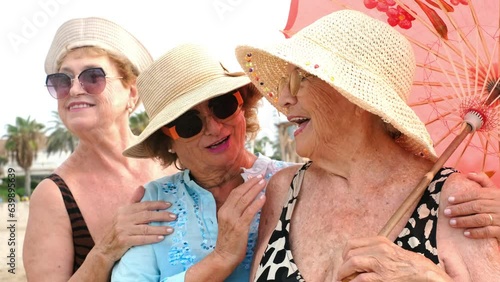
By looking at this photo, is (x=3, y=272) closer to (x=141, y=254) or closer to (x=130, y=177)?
(x=130, y=177)

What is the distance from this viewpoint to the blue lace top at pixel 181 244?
9.37 ft

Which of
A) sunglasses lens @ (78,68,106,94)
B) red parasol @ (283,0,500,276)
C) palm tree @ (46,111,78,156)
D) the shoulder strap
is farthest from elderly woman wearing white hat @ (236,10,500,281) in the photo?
palm tree @ (46,111,78,156)

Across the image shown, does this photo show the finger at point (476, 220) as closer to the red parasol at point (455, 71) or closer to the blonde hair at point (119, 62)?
the red parasol at point (455, 71)

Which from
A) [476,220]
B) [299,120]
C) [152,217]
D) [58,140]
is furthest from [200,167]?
[58,140]

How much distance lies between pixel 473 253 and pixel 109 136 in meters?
2.38

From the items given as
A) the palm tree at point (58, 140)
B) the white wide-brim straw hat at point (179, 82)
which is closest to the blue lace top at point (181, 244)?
the white wide-brim straw hat at point (179, 82)

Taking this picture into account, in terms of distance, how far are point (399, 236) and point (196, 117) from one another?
1.12 metres

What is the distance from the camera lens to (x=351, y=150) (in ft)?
8.13

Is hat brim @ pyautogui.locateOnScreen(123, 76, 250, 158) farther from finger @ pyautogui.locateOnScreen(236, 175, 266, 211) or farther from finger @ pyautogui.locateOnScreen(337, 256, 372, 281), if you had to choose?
finger @ pyautogui.locateOnScreen(337, 256, 372, 281)

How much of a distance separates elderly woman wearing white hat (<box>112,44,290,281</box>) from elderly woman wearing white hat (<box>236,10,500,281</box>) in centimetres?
21

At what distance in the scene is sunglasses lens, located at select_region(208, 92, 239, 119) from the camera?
3014 mm

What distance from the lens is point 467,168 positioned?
109 inches

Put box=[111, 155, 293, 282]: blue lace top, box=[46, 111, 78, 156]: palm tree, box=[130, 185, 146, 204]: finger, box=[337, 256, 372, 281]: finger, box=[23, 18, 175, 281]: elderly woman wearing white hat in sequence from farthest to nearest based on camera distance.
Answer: box=[46, 111, 78, 156]: palm tree < box=[23, 18, 175, 281]: elderly woman wearing white hat < box=[130, 185, 146, 204]: finger < box=[111, 155, 293, 282]: blue lace top < box=[337, 256, 372, 281]: finger

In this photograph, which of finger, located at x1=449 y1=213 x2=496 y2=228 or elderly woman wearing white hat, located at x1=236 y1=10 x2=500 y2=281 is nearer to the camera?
finger, located at x1=449 y1=213 x2=496 y2=228
